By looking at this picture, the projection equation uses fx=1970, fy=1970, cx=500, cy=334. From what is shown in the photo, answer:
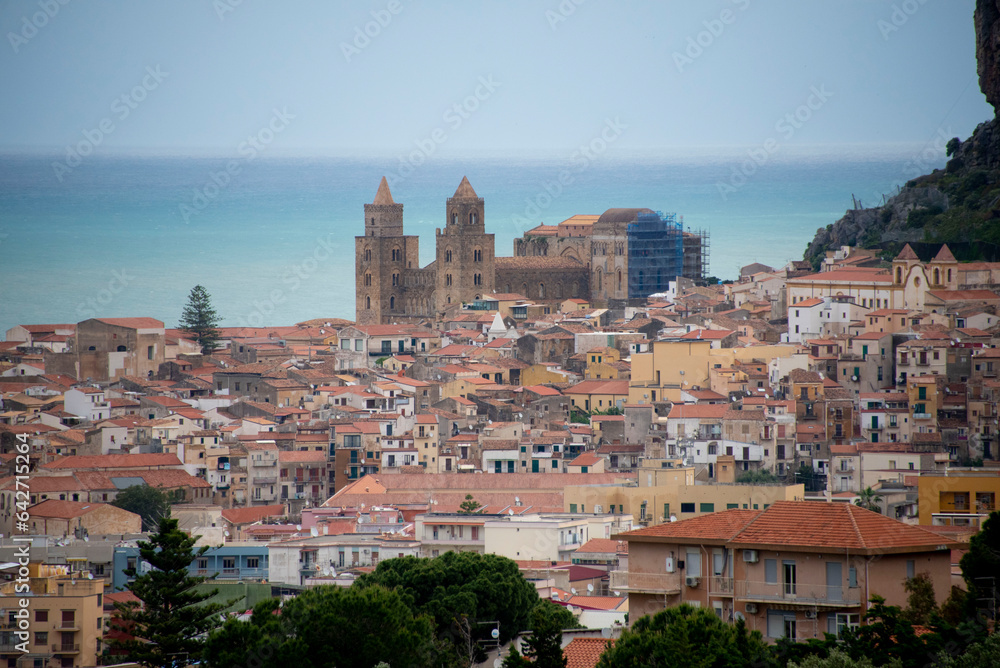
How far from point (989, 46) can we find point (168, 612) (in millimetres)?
44987

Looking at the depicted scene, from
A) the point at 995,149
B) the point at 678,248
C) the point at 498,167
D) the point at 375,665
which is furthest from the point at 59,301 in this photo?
the point at 498,167

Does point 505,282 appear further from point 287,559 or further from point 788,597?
point 788,597

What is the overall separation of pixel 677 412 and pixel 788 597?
31.2 metres

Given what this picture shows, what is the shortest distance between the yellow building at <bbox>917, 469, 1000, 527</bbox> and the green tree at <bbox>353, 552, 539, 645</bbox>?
5.49 meters

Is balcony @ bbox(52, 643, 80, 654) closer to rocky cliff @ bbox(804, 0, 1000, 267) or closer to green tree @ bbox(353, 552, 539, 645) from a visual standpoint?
green tree @ bbox(353, 552, 539, 645)

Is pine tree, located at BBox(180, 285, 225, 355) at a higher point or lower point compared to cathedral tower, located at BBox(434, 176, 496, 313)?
lower

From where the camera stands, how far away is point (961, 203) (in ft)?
211

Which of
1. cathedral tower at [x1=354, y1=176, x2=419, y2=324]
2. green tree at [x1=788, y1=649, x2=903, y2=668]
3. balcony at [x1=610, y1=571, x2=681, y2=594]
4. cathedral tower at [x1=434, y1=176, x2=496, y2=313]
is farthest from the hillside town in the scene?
cathedral tower at [x1=354, y1=176, x2=419, y2=324]

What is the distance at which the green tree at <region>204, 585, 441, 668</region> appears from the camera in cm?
2059

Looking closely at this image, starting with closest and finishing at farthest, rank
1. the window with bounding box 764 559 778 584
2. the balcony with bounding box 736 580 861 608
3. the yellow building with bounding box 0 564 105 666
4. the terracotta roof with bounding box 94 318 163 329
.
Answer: the balcony with bounding box 736 580 861 608 → the window with bounding box 764 559 778 584 → the yellow building with bounding box 0 564 105 666 → the terracotta roof with bounding box 94 318 163 329

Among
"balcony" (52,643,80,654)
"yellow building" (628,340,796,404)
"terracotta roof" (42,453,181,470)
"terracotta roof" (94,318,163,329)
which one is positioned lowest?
"balcony" (52,643,80,654)

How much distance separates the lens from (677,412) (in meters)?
49.5

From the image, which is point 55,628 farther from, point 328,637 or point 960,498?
point 960,498

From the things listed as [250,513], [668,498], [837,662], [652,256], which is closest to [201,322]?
[652,256]
